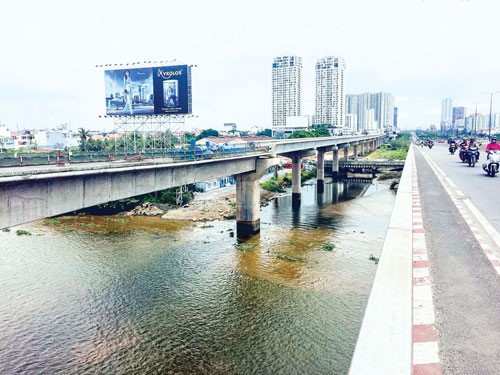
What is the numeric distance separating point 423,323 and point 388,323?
1165mm

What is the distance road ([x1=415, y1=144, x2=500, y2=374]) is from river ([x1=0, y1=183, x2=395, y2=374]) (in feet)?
21.3

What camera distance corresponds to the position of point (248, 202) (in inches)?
1404

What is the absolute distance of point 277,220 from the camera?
41031mm

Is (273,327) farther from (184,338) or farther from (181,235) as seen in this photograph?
(181,235)

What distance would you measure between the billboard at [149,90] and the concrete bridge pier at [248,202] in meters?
9.46

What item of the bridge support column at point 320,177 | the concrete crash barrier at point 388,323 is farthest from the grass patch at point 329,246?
the bridge support column at point 320,177

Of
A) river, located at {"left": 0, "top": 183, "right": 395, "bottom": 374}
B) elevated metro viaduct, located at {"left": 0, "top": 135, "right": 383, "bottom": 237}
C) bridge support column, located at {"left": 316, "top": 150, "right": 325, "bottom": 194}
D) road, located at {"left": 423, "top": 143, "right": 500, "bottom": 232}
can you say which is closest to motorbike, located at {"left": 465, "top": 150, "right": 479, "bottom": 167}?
road, located at {"left": 423, "top": 143, "right": 500, "bottom": 232}

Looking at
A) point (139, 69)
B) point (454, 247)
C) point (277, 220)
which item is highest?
point (139, 69)

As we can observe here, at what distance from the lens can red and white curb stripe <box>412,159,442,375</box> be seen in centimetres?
440

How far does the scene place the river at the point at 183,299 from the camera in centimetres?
1498

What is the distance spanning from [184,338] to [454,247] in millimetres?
11657

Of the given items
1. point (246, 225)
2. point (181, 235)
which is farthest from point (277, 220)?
point (181, 235)

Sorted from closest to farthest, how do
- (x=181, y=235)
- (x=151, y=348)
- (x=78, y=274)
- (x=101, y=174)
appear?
(x=151, y=348), (x=101, y=174), (x=78, y=274), (x=181, y=235)

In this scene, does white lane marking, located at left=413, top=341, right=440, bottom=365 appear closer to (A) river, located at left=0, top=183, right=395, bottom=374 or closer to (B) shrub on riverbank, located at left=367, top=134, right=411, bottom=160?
(A) river, located at left=0, top=183, right=395, bottom=374
